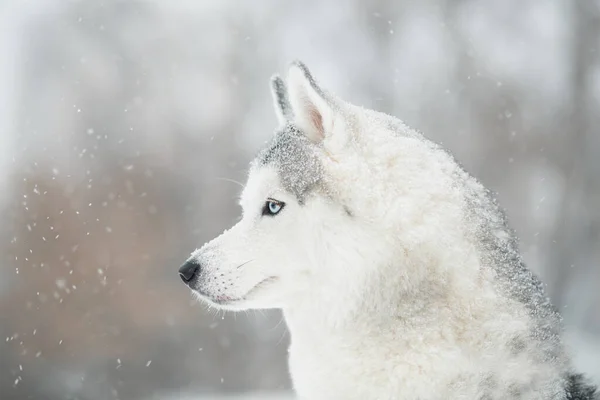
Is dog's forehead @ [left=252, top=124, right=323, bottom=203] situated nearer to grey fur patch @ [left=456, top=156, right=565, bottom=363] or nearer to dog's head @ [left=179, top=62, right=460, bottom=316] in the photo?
dog's head @ [left=179, top=62, right=460, bottom=316]

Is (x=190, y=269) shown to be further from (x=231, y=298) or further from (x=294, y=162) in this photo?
(x=294, y=162)

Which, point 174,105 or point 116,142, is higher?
point 174,105

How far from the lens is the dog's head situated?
230 cm

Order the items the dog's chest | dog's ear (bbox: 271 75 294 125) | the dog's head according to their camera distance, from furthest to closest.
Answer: dog's ear (bbox: 271 75 294 125) < the dog's head < the dog's chest

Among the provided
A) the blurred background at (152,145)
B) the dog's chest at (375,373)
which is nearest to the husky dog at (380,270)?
the dog's chest at (375,373)

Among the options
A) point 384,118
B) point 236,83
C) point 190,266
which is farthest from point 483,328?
point 236,83

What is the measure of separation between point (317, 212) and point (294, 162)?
0.75 ft

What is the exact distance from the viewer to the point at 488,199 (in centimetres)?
244

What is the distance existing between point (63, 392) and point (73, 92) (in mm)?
6700

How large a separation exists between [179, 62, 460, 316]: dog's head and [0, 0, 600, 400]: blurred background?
31.0 feet

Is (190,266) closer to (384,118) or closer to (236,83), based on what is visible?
(384,118)

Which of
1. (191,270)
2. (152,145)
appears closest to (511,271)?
(191,270)

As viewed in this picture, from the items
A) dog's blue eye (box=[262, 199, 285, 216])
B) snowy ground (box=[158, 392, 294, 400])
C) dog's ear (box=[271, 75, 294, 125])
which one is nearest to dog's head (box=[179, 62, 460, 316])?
dog's blue eye (box=[262, 199, 285, 216])

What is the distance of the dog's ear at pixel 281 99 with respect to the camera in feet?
9.52
